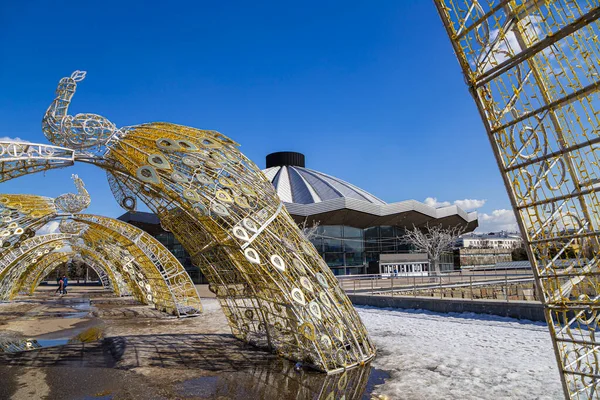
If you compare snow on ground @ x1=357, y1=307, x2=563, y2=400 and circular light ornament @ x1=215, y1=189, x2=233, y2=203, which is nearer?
snow on ground @ x1=357, y1=307, x2=563, y2=400

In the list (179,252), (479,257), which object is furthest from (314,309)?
(479,257)

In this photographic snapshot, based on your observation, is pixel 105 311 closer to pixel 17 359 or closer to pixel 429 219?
pixel 17 359

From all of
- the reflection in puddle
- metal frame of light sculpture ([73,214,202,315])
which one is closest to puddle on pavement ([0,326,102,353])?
the reflection in puddle

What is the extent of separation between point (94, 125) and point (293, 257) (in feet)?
16.2

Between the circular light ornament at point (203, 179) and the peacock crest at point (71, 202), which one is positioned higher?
the peacock crest at point (71, 202)

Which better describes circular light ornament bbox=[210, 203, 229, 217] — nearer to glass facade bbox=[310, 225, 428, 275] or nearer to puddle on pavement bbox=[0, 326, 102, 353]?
puddle on pavement bbox=[0, 326, 102, 353]

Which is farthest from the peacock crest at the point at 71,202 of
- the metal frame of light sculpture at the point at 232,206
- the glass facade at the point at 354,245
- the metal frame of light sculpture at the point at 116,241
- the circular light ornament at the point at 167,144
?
the glass facade at the point at 354,245

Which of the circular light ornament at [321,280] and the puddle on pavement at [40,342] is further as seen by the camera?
→ the puddle on pavement at [40,342]

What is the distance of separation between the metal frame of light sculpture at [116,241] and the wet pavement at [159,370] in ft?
11.7

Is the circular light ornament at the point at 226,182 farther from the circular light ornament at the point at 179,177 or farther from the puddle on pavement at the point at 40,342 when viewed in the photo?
the puddle on pavement at the point at 40,342

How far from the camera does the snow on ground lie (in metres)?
6.94

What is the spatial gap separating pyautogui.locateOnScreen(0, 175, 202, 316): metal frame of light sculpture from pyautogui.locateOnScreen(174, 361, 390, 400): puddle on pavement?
9.78m

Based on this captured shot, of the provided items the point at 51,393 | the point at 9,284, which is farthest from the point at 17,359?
the point at 9,284

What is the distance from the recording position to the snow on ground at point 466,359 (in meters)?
6.94
